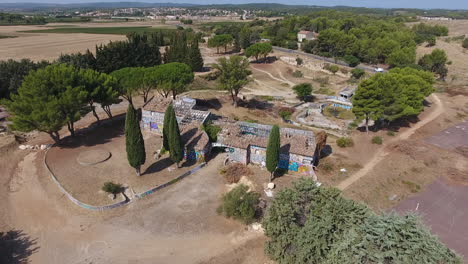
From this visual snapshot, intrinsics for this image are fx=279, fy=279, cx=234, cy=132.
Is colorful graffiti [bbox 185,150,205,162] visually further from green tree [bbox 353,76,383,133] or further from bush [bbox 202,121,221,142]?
green tree [bbox 353,76,383,133]

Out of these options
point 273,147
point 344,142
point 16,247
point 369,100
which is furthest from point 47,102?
point 369,100

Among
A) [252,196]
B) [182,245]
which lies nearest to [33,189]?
[182,245]

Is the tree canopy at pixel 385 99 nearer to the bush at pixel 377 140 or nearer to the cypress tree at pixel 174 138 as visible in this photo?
the bush at pixel 377 140

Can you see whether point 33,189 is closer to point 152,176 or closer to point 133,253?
point 152,176

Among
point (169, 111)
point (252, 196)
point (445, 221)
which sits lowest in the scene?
point (445, 221)

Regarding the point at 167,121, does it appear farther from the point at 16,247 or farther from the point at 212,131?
the point at 16,247

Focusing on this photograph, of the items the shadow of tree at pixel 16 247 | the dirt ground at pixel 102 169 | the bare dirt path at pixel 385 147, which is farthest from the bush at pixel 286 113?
the shadow of tree at pixel 16 247

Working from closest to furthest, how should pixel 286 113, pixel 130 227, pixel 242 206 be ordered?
pixel 130 227
pixel 242 206
pixel 286 113
